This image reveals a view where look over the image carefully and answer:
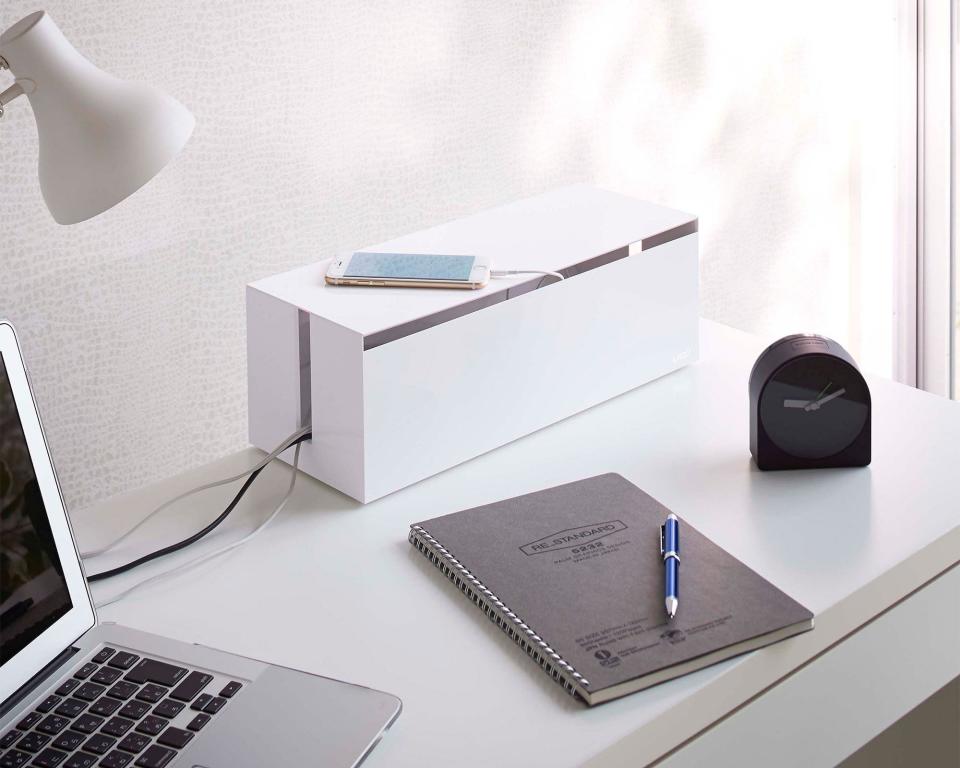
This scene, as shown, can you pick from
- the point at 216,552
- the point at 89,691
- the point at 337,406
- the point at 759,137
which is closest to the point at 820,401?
the point at 337,406

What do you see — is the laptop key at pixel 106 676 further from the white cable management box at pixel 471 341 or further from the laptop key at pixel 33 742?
the white cable management box at pixel 471 341

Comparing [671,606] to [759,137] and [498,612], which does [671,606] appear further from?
[759,137]

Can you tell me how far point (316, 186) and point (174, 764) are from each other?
804 mm

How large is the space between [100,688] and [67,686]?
22mm

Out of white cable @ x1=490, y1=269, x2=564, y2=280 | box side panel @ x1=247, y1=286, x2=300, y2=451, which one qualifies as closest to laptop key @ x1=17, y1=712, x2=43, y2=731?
box side panel @ x1=247, y1=286, x2=300, y2=451

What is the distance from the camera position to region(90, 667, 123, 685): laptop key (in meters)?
0.74

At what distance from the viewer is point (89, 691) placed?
730 millimetres

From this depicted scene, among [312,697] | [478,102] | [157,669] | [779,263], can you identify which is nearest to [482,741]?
[312,697]

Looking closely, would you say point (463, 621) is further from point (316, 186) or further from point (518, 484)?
point (316, 186)

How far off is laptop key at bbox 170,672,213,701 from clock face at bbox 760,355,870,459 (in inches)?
19.3

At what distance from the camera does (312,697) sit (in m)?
0.73

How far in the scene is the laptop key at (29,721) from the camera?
70cm

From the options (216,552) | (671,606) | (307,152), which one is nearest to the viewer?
(671,606)

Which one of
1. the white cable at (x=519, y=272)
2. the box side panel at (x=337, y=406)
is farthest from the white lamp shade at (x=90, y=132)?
the white cable at (x=519, y=272)
